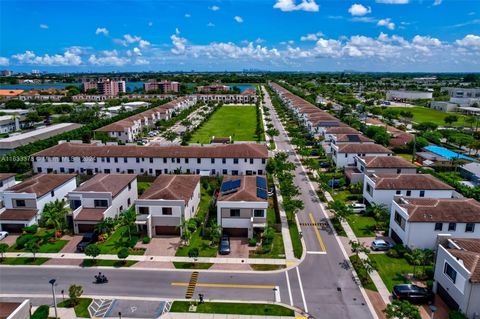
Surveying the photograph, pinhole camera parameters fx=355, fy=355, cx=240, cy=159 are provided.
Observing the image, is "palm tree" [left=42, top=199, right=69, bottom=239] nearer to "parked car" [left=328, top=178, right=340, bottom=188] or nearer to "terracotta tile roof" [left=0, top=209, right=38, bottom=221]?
"terracotta tile roof" [left=0, top=209, right=38, bottom=221]

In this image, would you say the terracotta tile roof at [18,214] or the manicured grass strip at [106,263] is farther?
the terracotta tile roof at [18,214]

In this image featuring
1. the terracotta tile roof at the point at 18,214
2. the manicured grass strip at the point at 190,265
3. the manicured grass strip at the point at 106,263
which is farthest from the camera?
the terracotta tile roof at the point at 18,214

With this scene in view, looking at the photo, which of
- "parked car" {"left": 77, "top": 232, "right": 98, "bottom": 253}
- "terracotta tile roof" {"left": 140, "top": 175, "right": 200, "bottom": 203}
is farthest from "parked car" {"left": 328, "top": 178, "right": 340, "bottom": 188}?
"parked car" {"left": 77, "top": 232, "right": 98, "bottom": 253}

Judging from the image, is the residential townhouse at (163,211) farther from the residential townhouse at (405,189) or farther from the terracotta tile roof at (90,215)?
the residential townhouse at (405,189)

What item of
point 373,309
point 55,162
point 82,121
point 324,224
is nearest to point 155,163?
point 55,162

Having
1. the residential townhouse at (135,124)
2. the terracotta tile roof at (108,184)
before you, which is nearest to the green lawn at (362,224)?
the terracotta tile roof at (108,184)
